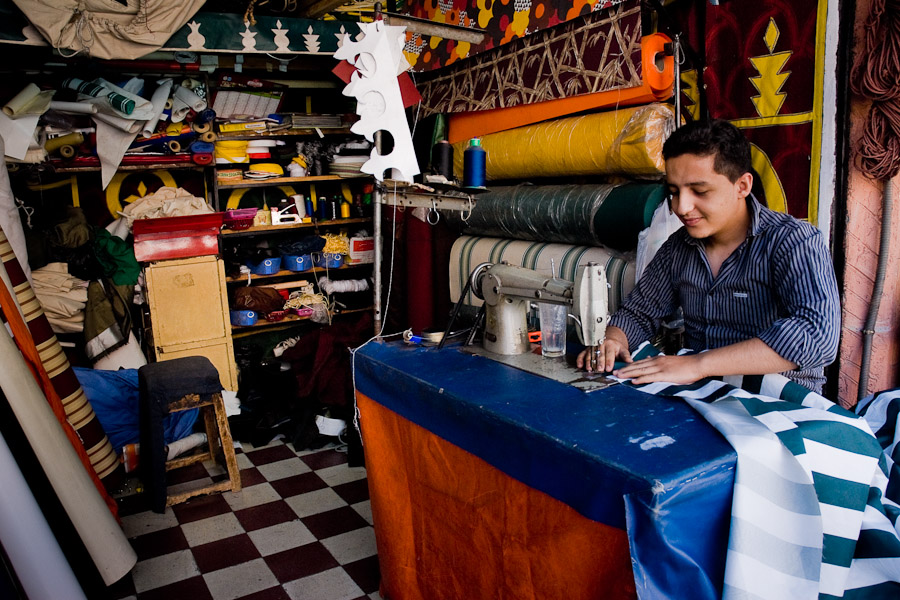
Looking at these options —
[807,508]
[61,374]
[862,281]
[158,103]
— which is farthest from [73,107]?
[807,508]

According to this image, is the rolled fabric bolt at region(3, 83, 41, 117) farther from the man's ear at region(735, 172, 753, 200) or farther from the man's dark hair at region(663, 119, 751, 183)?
the man's ear at region(735, 172, 753, 200)

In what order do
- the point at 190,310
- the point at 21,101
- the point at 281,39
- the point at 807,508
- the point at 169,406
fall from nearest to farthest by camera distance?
the point at 807,508, the point at 169,406, the point at 21,101, the point at 281,39, the point at 190,310

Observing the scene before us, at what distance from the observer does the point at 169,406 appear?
3172 mm

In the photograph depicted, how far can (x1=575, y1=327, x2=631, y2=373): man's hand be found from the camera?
1881 mm

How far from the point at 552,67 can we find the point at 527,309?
174 centimetres

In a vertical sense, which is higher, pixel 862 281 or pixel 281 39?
pixel 281 39

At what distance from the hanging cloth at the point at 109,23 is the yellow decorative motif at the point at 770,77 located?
3070 mm

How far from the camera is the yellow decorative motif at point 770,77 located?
2.48 meters

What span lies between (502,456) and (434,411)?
312mm

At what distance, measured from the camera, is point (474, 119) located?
402 centimetres

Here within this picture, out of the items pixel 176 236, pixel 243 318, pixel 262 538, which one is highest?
pixel 176 236

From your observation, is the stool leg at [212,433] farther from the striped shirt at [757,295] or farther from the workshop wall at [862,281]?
the workshop wall at [862,281]

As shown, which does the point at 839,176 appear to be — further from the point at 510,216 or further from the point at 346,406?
the point at 346,406

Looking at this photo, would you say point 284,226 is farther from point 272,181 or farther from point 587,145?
point 587,145
